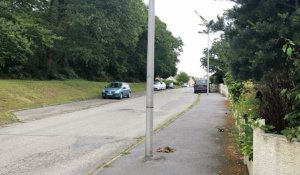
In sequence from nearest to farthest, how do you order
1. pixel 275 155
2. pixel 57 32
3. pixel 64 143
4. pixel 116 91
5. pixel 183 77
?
pixel 275 155 → pixel 64 143 → pixel 116 91 → pixel 57 32 → pixel 183 77

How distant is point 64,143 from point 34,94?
1807 centimetres

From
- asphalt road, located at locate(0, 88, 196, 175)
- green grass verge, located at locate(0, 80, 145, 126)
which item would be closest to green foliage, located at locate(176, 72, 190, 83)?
green grass verge, located at locate(0, 80, 145, 126)

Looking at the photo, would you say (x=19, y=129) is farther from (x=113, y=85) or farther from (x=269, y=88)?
(x=113, y=85)

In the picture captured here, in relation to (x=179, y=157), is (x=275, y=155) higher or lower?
higher

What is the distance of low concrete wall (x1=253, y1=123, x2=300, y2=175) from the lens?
16.8 ft

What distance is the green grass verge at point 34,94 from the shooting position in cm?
2378

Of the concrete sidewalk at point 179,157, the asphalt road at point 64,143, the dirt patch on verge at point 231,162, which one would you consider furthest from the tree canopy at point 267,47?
the asphalt road at point 64,143

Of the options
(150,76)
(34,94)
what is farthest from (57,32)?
(150,76)

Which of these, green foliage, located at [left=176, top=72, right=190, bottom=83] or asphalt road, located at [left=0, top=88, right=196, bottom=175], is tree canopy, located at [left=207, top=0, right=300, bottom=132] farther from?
green foliage, located at [left=176, top=72, right=190, bottom=83]

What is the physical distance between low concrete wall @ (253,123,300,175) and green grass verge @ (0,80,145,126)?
1406cm

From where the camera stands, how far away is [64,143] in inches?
480

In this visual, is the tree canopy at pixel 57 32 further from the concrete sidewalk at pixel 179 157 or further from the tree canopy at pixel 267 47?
the tree canopy at pixel 267 47

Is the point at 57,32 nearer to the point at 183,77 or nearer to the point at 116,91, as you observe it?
the point at 116,91

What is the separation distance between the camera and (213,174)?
304 inches
